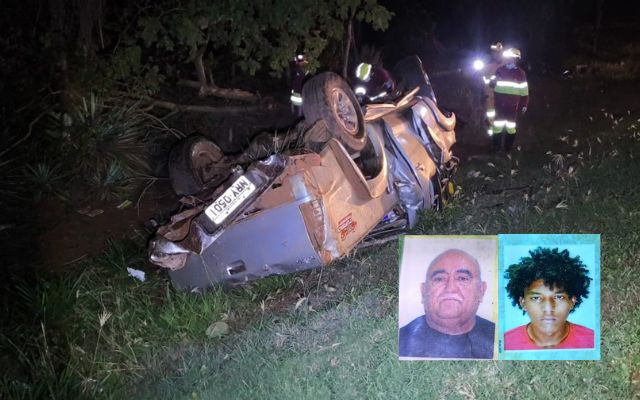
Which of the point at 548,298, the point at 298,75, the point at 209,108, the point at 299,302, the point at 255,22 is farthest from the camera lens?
the point at 209,108

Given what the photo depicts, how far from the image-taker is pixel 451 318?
3.44 metres

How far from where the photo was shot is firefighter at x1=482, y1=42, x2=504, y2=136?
356 inches

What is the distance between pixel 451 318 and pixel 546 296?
0.47 meters

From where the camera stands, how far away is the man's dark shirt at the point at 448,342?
3426 millimetres

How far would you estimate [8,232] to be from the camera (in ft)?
21.1

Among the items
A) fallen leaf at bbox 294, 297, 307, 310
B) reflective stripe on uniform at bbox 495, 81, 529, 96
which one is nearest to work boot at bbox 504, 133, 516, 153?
reflective stripe on uniform at bbox 495, 81, 529, 96

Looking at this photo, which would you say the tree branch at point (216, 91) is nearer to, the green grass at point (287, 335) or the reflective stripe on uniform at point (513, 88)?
the reflective stripe on uniform at point (513, 88)

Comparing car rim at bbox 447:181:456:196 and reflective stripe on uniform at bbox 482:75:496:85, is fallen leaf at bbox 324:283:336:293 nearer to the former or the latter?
car rim at bbox 447:181:456:196

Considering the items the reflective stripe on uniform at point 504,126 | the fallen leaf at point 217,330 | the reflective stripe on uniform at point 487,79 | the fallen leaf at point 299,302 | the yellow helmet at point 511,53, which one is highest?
the yellow helmet at point 511,53

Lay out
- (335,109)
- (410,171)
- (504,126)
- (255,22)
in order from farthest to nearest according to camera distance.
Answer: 1. (504,126)
2. (255,22)
3. (410,171)
4. (335,109)

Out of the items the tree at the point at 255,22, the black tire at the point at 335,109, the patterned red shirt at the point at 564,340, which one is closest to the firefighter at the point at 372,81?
the tree at the point at 255,22

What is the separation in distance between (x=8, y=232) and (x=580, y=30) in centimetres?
2188

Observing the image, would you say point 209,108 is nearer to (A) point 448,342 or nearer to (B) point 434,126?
(B) point 434,126

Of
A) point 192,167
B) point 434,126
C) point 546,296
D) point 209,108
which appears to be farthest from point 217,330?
point 209,108
